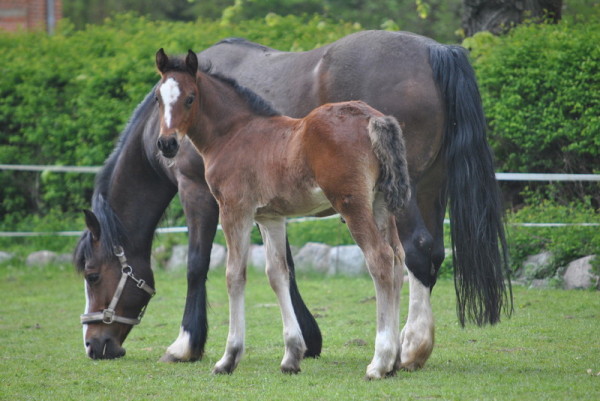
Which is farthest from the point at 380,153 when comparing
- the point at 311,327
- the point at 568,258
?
the point at 568,258

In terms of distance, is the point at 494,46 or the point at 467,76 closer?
the point at 467,76

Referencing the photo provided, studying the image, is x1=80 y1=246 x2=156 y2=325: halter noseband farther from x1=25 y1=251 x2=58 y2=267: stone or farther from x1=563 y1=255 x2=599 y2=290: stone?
x1=25 y1=251 x2=58 y2=267: stone

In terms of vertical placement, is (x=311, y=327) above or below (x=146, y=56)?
above

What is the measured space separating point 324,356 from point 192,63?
7.83 feet

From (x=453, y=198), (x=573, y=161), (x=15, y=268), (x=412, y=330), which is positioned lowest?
(x=15, y=268)

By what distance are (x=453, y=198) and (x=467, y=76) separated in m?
0.85

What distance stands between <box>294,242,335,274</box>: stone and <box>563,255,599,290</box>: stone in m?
3.24

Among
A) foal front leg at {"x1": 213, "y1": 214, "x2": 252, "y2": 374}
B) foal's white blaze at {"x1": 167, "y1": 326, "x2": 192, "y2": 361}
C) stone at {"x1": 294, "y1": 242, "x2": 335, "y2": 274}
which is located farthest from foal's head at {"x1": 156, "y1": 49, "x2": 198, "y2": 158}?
stone at {"x1": 294, "y1": 242, "x2": 335, "y2": 274}

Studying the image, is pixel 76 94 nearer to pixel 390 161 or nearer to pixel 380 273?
pixel 390 161

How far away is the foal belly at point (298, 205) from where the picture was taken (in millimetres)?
5074

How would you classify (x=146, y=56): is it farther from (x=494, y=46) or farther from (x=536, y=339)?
(x=536, y=339)

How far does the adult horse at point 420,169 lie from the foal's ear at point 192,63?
1.18ft

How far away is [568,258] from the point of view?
9391 millimetres

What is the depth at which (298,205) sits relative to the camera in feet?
17.0
